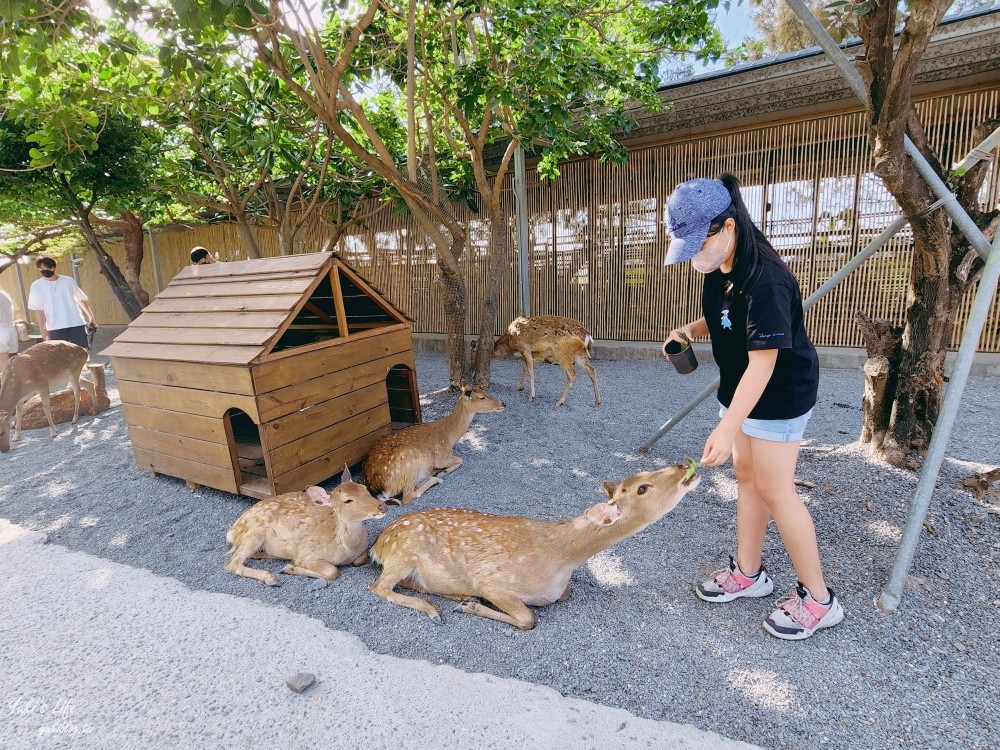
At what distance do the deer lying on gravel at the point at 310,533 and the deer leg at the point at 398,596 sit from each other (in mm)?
336

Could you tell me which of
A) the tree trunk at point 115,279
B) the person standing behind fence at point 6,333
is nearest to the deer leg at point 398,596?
the person standing behind fence at point 6,333

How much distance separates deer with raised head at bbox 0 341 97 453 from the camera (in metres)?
5.90

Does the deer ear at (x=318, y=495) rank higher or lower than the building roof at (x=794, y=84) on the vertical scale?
→ lower

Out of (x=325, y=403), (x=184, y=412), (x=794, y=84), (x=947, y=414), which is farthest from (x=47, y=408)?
(x=794, y=84)

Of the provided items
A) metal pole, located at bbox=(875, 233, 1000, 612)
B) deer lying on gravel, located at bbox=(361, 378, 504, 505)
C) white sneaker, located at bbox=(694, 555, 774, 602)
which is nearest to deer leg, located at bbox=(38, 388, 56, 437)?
deer lying on gravel, located at bbox=(361, 378, 504, 505)

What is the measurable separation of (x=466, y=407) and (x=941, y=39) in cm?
650

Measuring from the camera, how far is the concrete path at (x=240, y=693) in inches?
77.5

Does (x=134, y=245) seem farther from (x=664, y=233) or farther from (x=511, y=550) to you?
(x=511, y=550)

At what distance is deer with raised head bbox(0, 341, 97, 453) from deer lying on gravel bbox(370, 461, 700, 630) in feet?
18.5

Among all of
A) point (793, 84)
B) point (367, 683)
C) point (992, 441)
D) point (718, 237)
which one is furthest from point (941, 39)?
point (367, 683)

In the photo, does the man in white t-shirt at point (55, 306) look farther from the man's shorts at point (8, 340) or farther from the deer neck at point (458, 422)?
the deer neck at point (458, 422)

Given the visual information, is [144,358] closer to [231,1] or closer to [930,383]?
[231,1]

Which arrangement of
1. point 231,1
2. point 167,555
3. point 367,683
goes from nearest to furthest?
point 367,683 → point 231,1 → point 167,555

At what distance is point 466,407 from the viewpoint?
4883 mm
